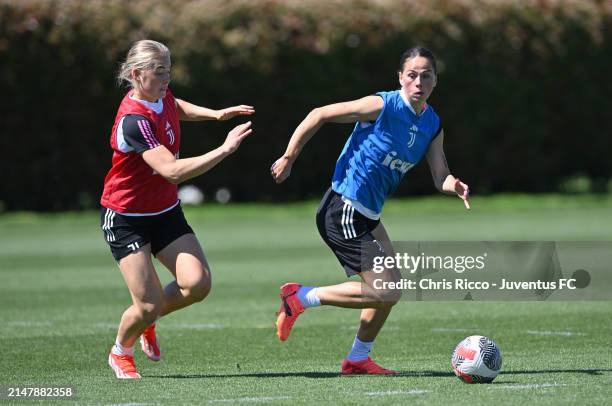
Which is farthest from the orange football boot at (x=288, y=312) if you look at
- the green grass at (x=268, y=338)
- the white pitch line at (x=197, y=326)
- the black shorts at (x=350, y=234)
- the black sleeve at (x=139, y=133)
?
the white pitch line at (x=197, y=326)

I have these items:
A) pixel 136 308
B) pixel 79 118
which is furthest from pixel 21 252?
pixel 136 308

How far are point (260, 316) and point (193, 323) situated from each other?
78 cm

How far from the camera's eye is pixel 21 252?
70.2ft

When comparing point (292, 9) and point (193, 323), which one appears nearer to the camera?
point (193, 323)

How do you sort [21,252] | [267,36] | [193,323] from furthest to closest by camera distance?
[267,36], [21,252], [193,323]

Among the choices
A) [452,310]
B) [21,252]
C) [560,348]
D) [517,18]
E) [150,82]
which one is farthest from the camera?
[517,18]

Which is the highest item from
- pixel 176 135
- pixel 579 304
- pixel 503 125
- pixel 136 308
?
pixel 176 135

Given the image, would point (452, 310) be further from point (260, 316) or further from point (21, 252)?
point (21, 252)

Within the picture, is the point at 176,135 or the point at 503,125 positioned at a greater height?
the point at 176,135

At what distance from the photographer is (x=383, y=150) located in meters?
9.07

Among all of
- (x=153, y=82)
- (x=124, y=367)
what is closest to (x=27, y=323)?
(x=124, y=367)

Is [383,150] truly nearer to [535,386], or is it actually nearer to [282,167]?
[282,167]
